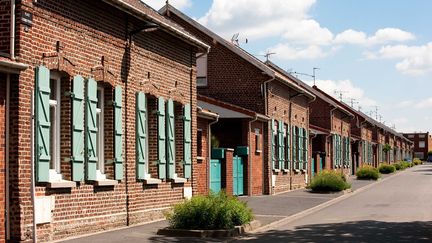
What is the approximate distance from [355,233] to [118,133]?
5.98m

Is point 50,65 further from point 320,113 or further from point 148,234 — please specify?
point 320,113

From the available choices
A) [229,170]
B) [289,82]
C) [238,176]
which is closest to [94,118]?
[229,170]

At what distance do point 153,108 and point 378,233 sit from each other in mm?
6737

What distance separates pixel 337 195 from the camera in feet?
106

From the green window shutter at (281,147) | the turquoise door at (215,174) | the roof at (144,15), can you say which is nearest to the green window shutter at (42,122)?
the roof at (144,15)

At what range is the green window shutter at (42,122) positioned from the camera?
12.6 m

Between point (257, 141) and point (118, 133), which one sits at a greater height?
point (257, 141)

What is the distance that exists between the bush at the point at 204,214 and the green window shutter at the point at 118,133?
5.41ft

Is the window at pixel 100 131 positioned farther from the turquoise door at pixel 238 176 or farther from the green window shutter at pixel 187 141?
the turquoise door at pixel 238 176

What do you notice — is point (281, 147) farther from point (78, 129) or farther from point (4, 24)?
point (4, 24)

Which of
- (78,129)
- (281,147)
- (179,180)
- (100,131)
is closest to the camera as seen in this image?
(78,129)

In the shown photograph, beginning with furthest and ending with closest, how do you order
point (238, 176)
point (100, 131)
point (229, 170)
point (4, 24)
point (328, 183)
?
point (328, 183) → point (238, 176) → point (229, 170) → point (100, 131) → point (4, 24)

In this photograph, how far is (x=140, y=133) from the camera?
17.3 metres

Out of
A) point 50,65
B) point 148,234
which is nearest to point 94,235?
point 148,234
